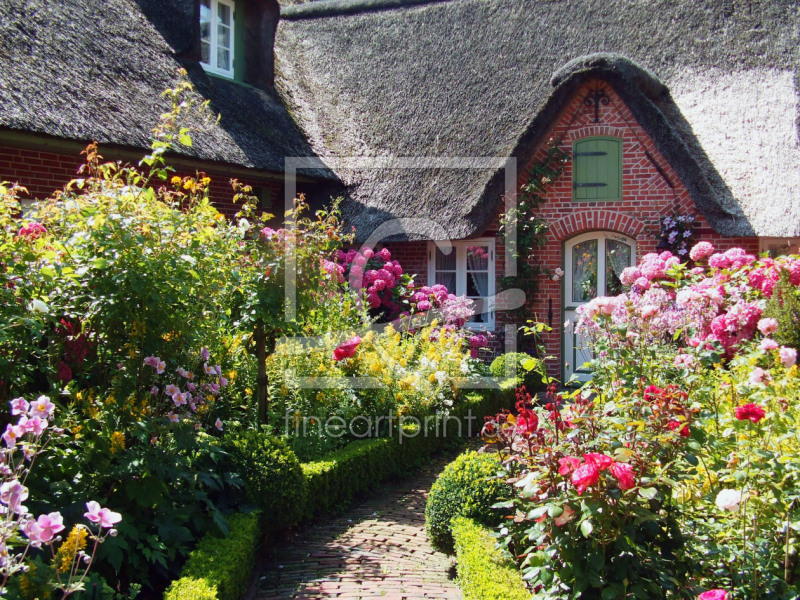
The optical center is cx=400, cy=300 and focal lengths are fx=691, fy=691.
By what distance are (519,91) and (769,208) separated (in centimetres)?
403

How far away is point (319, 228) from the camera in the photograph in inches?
219

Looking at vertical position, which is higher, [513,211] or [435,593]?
[513,211]

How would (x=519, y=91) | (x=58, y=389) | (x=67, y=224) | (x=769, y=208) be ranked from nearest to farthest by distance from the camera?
(x=58, y=389)
(x=67, y=224)
(x=769, y=208)
(x=519, y=91)

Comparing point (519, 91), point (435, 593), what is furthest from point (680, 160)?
point (435, 593)

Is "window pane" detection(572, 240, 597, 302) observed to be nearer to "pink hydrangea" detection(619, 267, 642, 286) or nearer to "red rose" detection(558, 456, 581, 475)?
"pink hydrangea" detection(619, 267, 642, 286)

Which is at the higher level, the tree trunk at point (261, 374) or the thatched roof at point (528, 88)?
the thatched roof at point (528, 88)

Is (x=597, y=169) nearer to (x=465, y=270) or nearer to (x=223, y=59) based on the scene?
(x=465, y=270)

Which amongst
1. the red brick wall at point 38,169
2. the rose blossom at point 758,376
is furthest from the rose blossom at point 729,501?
the red brick wall at point 38,169

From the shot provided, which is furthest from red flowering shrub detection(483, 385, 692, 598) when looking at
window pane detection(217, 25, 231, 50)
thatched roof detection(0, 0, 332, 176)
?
window pane detection(217, 25, 231, 50)

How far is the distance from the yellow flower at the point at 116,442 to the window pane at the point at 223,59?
29.1 feet

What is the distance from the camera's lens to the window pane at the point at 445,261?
411 inches

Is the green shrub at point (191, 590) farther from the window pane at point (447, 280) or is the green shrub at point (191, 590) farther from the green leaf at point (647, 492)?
the window pane at point (447, 280)

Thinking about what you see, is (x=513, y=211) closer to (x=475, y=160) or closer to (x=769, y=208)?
(x=475, y=160)

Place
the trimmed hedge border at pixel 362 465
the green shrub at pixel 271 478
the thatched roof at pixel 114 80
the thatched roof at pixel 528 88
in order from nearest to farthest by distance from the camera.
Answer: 1. the green shrub at pixel 271 478
2. the trimmed hedge border at pixel 362 465
3. the thatched roof at pixel 114 80
4. the thatched roof at pixel 528 88
